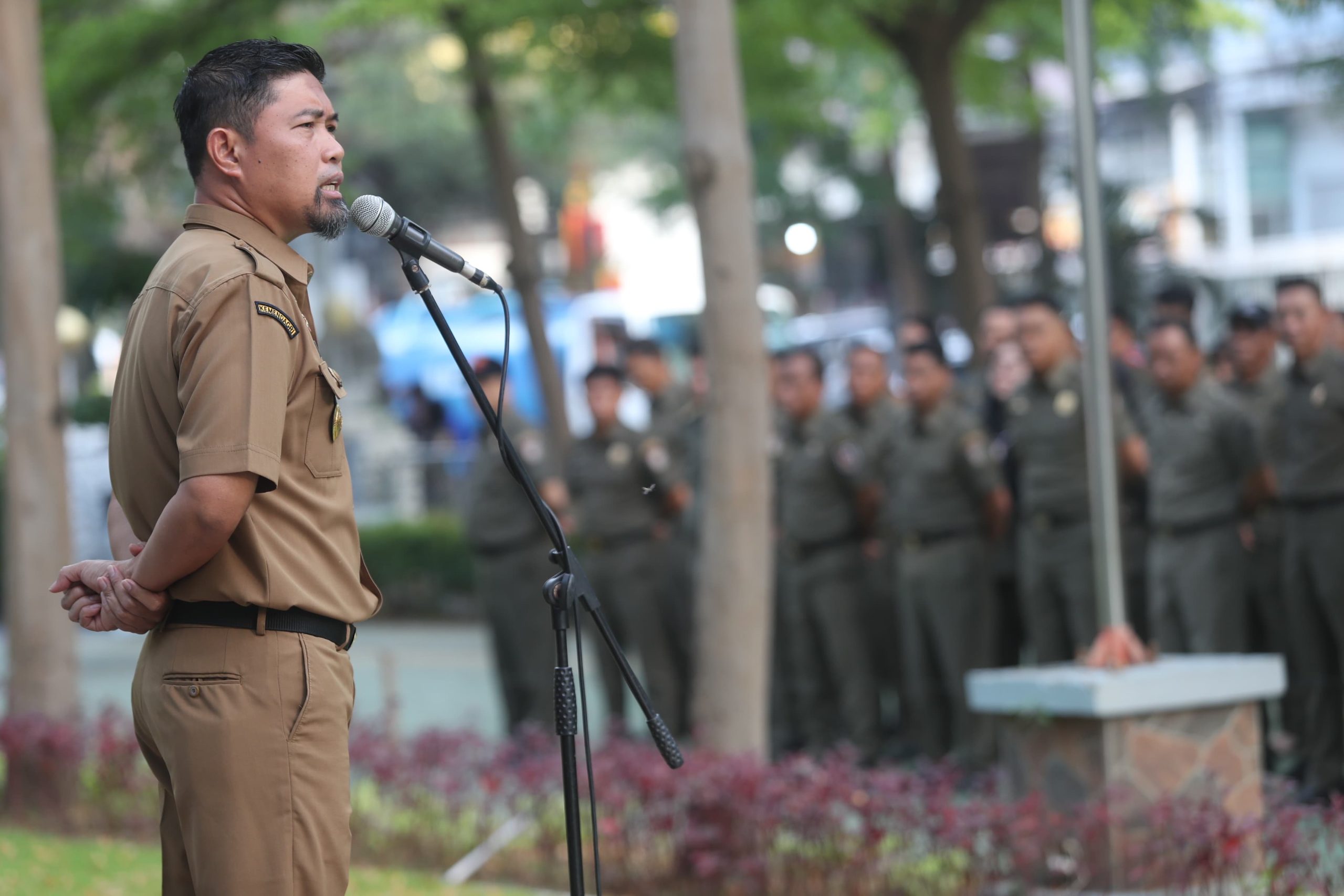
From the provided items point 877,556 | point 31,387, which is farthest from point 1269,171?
point 31,387

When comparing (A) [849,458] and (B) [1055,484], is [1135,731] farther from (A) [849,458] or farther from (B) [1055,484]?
(A) [849,458]

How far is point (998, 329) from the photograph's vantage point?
30.7 ft

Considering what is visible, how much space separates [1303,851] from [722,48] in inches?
132

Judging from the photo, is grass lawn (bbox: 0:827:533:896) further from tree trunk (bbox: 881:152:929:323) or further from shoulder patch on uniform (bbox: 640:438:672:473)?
tree trunk (bbox: 881:152:929:323)

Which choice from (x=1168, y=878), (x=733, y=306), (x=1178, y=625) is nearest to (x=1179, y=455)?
(x=1178, y=625)

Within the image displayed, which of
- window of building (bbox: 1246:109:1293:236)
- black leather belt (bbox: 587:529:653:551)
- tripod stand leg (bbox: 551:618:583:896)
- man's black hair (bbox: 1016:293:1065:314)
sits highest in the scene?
window of building (bbox: 1246:109:1293:236)

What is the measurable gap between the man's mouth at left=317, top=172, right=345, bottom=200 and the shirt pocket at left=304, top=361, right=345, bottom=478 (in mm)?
298

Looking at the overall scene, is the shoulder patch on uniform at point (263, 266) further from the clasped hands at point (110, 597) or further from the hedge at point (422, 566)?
the hedge at point (422, 566)

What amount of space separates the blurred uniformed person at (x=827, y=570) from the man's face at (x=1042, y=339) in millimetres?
1251

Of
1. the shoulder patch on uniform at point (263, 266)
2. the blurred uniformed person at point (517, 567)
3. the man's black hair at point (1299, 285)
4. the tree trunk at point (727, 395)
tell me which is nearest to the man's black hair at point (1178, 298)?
the man's black hair at point (1299, 285)

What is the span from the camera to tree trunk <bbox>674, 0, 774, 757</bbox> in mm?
6180

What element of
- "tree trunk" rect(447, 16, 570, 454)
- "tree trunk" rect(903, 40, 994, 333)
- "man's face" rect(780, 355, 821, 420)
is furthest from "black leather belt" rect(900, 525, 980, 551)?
"tree trunk" rect(447, 16, 570, 454)

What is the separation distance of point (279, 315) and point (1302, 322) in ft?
19.0

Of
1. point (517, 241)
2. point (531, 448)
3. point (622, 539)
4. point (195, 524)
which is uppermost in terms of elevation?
point (517, 241)
